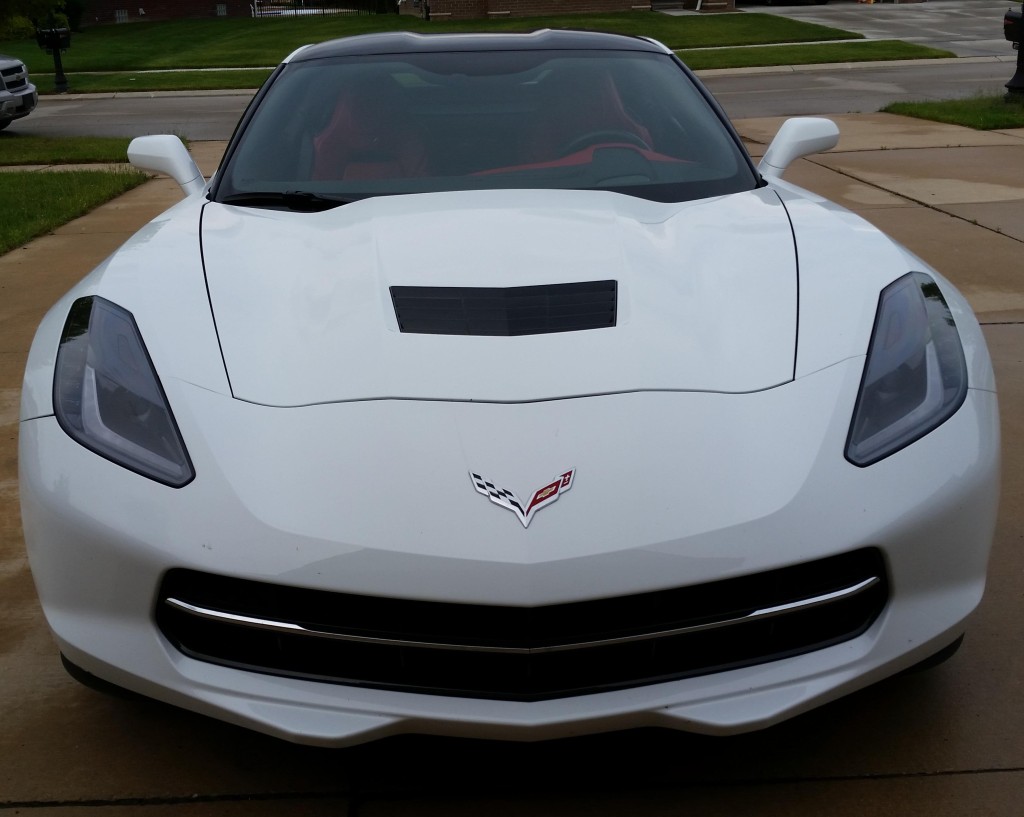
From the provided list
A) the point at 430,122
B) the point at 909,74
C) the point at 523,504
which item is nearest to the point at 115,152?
the point at 430,122

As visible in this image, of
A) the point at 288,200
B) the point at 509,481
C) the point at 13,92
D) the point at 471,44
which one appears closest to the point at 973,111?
the point at 471,44

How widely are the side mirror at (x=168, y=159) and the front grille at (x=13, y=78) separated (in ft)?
35.0

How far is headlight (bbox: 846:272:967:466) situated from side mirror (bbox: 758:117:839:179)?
1.11m

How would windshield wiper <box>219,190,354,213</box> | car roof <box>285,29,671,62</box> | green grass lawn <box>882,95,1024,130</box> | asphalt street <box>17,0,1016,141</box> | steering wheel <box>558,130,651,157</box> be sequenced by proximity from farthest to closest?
asphalt street <box>17,0,1016,141</box>, green grass lawn <box>882,95,1024,130</box>, car roof <box>285,29,671,62</box>, steering wheel <box>558,130,651,157</box>, windshield wiper <box>219,190,354,213</box>

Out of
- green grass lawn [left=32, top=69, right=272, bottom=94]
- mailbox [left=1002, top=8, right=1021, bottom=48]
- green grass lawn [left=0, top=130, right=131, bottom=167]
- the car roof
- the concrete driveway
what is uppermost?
the car roof

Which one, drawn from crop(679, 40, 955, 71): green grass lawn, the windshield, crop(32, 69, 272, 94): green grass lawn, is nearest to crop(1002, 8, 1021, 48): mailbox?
crop(679, 40, 955, 71): green grass lawn

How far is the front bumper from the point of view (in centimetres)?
174

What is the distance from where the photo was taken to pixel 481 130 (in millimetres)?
3242

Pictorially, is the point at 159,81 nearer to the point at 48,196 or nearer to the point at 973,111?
the point at 48,196

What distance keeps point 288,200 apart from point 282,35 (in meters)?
29.6

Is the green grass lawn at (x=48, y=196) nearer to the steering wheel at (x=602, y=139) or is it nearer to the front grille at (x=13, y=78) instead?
the front grille at (x=13, y=78)

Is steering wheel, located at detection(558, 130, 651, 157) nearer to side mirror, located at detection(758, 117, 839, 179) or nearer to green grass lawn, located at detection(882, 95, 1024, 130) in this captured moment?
side mirror, located at detection(758, 117, 839, 179)

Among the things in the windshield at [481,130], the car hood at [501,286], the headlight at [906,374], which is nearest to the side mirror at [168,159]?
the windshield at [481,130]

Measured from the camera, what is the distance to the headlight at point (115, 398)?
194cm
